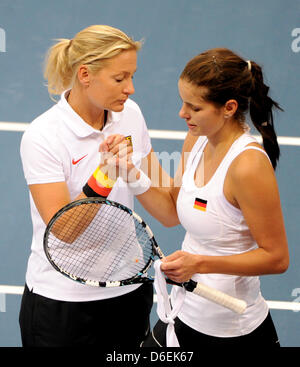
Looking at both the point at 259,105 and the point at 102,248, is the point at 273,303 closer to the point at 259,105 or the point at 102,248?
the point at 102,248

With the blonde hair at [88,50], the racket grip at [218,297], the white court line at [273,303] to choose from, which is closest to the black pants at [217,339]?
the racket grip at [218,297]

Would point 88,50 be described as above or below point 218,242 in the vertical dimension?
above

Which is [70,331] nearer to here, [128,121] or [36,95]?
[128,121]

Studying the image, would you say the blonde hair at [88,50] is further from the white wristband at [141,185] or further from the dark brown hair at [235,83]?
the white wristband at [141,185]

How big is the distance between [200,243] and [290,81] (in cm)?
313

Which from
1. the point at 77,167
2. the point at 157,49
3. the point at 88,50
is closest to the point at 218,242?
the point at 77,167

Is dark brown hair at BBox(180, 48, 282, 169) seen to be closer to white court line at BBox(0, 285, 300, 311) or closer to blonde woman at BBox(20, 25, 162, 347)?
blonde woman at BBox(20, 25, 162, 347)

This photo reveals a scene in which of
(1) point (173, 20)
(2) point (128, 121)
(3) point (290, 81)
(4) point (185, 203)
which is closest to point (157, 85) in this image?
(1) point (173, 20)

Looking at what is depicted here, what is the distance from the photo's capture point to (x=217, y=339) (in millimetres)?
2729

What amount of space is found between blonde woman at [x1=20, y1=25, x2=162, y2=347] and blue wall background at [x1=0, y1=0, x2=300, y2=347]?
186 cm

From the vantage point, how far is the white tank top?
262cm

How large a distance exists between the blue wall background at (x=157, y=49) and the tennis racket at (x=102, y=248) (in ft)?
6.16

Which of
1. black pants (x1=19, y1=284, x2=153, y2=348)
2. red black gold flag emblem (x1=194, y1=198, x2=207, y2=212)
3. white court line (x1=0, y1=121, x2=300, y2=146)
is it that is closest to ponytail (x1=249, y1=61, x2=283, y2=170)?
red black gold flag emblem (x1=194, y1=198, x2=207, y2=212)

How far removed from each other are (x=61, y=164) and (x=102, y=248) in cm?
41
